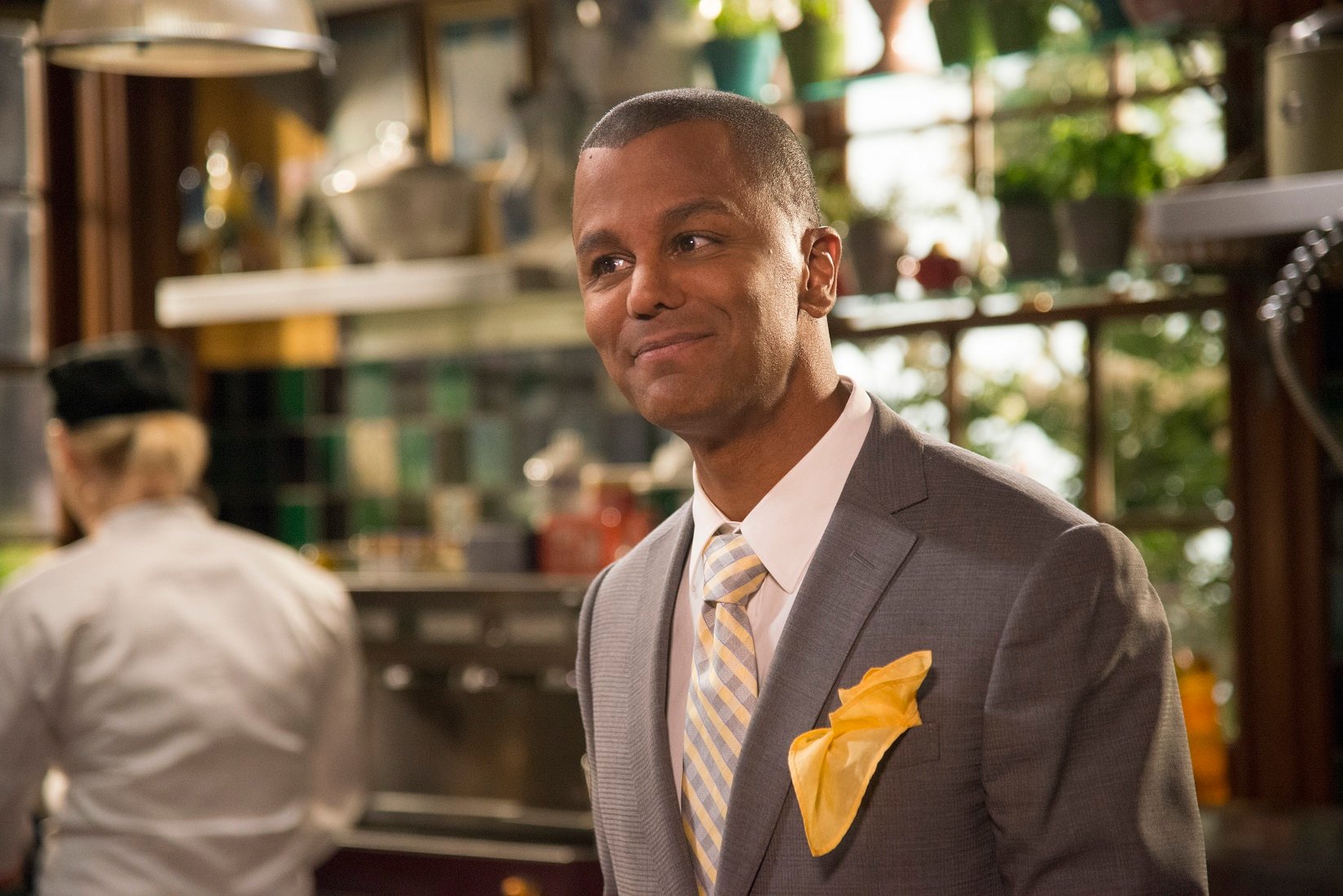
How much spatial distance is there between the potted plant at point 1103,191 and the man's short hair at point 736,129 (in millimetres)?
1904

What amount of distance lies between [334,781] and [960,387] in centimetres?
169

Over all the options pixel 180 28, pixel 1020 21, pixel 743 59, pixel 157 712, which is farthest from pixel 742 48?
pixel 157 712

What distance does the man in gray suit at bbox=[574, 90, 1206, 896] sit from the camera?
1.05 m

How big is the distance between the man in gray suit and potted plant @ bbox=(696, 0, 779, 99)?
2.09 m

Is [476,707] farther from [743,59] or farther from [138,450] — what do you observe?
[743,59]

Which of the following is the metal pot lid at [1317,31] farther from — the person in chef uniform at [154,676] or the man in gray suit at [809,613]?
the person in chef uniform at [154,676]

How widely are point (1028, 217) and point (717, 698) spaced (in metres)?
2.07

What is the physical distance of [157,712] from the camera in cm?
248

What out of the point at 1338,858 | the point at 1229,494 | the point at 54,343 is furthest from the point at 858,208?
the point at 54,343

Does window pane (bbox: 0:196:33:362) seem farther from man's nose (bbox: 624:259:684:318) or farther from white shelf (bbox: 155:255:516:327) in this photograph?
man's nose (bbox: 624:259:684:318)

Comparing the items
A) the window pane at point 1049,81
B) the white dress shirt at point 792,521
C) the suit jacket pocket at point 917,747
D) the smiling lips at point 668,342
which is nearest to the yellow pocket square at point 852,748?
the suit jacket pocket at point 917,747

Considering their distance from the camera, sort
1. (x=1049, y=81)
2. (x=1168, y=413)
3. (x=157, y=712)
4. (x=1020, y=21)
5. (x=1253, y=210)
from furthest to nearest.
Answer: (x=1049, y=81) < (x=1168, y=413) < (x=1020, y=21) < (x=157, y=712) < (x=1253, y=210)

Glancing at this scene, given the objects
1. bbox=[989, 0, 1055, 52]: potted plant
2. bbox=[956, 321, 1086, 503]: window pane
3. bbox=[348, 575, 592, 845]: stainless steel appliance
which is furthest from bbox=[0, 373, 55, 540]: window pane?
bbox=[989, 0, 1055, 52]: potted plant

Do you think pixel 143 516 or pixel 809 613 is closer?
pixel 809 613
